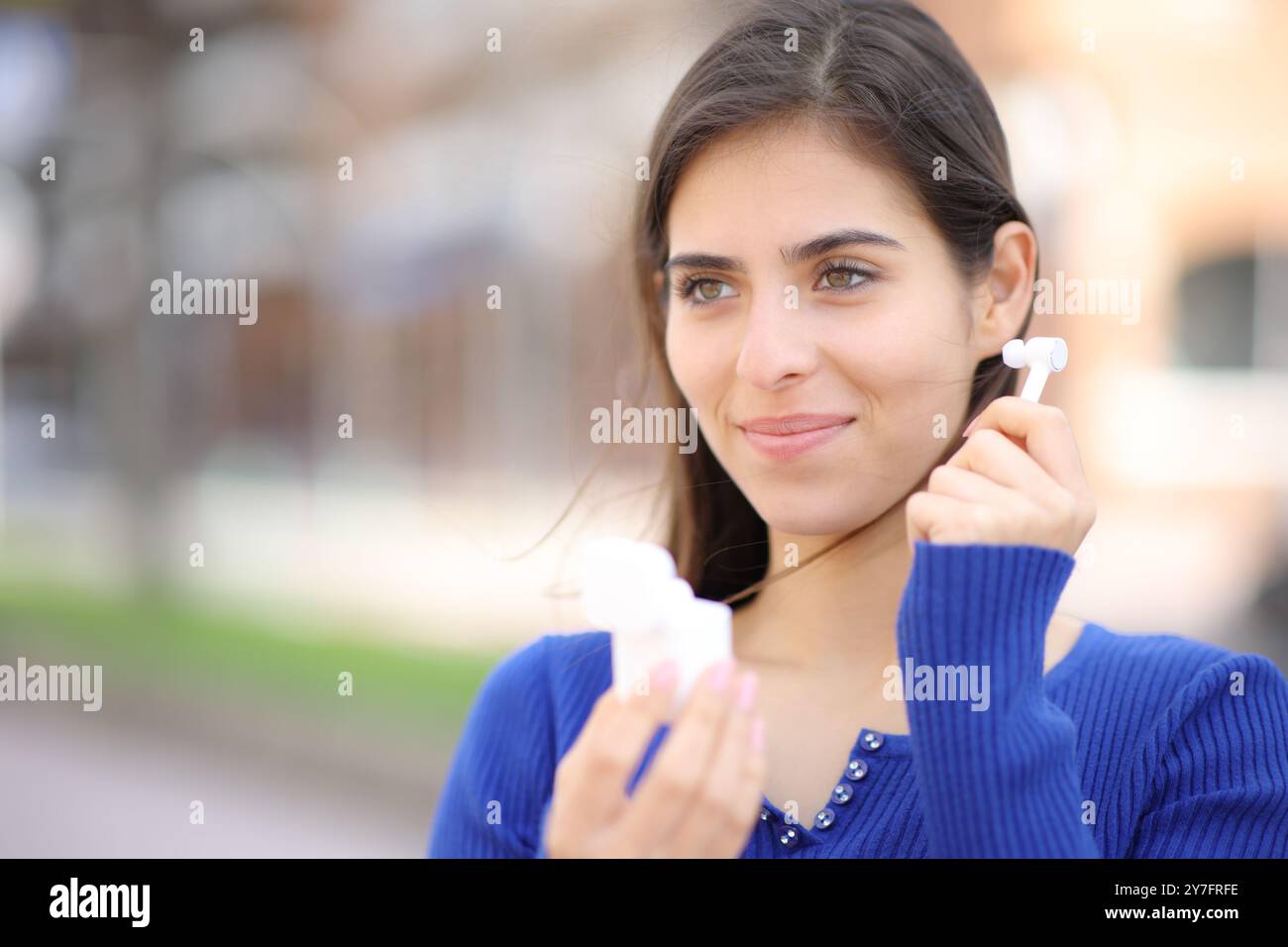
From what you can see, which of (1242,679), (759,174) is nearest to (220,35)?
(759,174)

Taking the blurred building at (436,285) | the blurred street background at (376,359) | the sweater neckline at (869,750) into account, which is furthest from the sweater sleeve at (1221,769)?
the blurred street background at (376,359)

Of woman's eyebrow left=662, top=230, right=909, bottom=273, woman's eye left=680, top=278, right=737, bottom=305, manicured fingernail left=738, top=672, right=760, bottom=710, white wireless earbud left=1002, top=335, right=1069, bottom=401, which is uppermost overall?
woman's eyebrow left=662, top=230, right=909, bottom=273

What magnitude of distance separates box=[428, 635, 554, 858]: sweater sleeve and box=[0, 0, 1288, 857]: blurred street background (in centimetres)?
145

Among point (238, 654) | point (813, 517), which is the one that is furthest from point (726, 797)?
point (238, 654)

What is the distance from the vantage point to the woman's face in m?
1.55

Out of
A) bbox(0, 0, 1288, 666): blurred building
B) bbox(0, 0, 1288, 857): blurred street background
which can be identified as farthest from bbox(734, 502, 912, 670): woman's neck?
bbox(0, 0, 1288, 857): blurred street background

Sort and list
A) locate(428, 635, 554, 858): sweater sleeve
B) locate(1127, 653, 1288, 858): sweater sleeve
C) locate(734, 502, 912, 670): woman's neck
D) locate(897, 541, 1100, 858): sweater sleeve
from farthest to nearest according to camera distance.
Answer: locate(734, 502, 912, 670): woman's neck, locate(428, 635, 554, 858): sweater sleeve, locate(1127, 653, 1288, 858): sweater sleeve, locate(897, 541, 1100, 858): sweater sleeve

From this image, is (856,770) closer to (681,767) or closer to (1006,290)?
(681,767)

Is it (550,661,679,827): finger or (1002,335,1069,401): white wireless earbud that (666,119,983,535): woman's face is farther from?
(550,661,679,827): finger

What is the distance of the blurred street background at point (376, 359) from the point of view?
575cm

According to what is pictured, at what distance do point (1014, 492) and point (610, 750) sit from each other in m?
0.52

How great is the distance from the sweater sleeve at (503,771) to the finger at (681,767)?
1.79 feet

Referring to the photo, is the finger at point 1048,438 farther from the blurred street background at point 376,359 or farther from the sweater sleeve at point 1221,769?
the blurred street background at point 376,359
